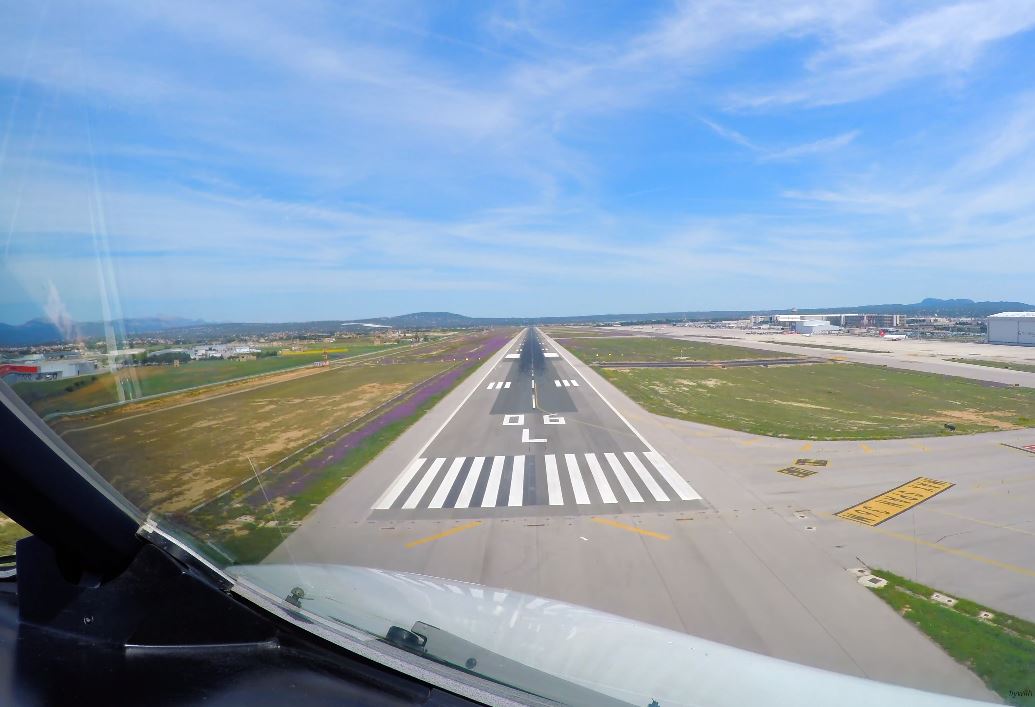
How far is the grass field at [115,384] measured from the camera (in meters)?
2.32

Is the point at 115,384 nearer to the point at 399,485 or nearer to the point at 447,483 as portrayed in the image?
the point at 399,485

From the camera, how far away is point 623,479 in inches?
430

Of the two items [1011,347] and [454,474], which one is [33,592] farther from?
[1011,347]

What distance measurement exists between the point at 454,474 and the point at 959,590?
26.2 ft

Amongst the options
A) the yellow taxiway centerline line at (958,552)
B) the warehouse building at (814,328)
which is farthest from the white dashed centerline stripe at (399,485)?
the warehouse building at (814,328)

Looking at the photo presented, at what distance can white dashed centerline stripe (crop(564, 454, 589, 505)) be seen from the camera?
980cm

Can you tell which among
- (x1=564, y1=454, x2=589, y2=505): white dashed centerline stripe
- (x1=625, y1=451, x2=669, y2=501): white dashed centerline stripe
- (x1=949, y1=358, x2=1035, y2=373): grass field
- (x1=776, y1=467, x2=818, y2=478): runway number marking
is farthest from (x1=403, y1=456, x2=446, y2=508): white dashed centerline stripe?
(x1=949, y1=358, x2=1035, y2=373): grass field

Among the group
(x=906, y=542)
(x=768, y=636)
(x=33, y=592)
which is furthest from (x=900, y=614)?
(x=33, y=592)

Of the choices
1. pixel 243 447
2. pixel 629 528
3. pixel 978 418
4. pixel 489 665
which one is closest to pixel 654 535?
pixel 629 528

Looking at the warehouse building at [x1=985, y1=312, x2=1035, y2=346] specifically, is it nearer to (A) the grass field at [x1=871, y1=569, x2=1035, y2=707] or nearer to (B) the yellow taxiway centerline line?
(B) the yellow taxiway centerline line

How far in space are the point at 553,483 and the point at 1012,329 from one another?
117 feet

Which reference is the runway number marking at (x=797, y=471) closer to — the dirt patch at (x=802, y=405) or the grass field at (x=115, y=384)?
the dirt patch at (x=802, y=405)

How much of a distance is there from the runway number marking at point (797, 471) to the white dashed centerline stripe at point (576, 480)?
387 cm

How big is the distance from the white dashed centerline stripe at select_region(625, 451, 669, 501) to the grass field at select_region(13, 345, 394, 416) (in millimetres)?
6950
